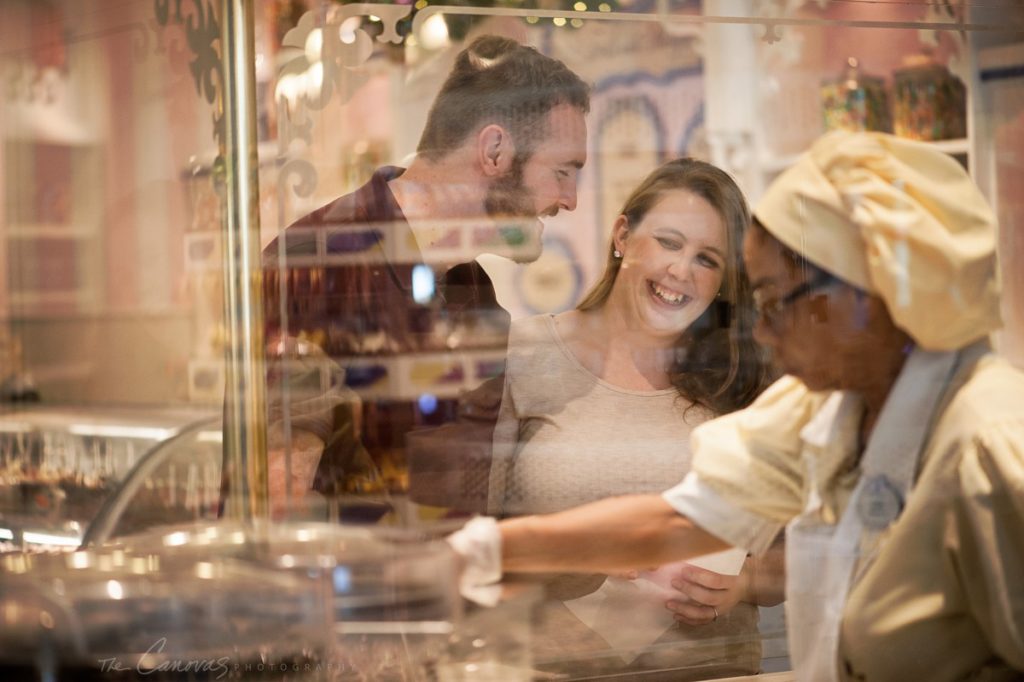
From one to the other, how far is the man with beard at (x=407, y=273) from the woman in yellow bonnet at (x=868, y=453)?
0.45 ft

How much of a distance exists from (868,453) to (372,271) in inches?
21.5

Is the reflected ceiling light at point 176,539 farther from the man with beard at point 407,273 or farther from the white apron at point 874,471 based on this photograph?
the white apron at point 874,471

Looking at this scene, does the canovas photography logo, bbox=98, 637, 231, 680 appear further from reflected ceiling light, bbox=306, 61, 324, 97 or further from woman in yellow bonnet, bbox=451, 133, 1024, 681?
reflected ceiling light, bbox=306, 61, 324, 97

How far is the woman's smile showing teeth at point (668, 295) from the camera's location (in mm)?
1177

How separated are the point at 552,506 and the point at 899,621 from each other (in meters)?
0.37

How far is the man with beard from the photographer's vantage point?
3.85ft

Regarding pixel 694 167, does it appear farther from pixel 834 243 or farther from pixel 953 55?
pixel 953 55

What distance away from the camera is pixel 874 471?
46.0 inches

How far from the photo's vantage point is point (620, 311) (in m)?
1.18

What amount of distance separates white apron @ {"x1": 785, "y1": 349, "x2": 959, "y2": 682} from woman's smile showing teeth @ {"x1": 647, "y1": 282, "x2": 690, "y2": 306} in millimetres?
181

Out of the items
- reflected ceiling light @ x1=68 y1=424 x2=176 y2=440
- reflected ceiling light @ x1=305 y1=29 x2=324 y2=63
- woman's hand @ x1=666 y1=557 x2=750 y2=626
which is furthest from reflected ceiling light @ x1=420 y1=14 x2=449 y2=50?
woman's hand @ x1=666 y1=557 x2=750 y2=626

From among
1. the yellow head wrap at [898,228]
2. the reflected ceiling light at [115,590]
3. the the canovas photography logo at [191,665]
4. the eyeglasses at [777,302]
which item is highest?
the yellow head wrap at [898,228]

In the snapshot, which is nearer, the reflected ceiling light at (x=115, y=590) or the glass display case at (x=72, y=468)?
the reflected ceiling light at (x=115, y=590)

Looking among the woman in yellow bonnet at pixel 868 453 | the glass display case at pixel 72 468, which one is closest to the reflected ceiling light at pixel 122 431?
the glass display case at pixel 72 468
